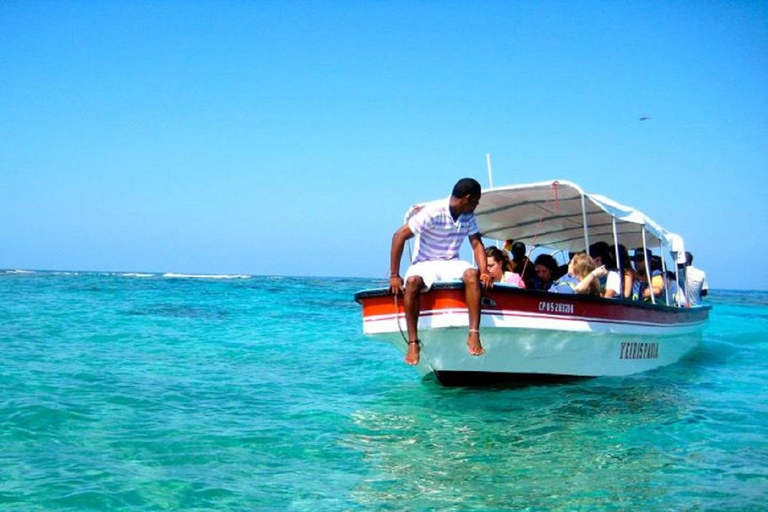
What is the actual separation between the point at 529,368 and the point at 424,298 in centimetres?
173

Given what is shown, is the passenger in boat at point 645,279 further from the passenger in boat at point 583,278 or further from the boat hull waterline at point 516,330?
the passenger in boat at point 583,278

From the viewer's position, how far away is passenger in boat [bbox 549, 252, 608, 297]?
27.9 feet

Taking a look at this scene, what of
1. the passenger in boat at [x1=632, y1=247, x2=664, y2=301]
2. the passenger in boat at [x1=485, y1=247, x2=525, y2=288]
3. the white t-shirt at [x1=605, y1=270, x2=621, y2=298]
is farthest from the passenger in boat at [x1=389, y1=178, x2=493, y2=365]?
the passenger in boat at [x1=632, y1=247, x2=664, y2=301]

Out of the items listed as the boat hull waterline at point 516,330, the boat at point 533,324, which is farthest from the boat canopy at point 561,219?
the boat hull waterline at point 516,330

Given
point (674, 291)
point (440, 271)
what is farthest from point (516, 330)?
point (674, 291)

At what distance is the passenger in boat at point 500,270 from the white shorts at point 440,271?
132 centimetres

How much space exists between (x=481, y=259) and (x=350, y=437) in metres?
2.23

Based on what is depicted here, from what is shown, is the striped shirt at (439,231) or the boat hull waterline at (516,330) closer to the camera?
the striped shirt at (439,231)

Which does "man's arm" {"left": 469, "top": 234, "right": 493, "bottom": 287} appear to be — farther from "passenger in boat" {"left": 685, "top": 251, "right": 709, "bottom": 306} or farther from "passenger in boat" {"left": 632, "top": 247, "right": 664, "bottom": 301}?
"passenger in boat" {"left": 685, "top": 251, "right": 709, "bottom": 306}

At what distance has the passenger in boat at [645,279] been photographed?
10953 millimetres

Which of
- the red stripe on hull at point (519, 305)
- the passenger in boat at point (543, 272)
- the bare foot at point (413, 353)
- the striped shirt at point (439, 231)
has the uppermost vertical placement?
the striped shirt at point (439, 231)

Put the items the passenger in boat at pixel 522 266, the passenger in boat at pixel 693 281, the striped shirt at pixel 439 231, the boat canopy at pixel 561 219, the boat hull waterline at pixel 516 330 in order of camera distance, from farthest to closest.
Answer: the passenger in boat at pixel 693 281
the passenger in boat at pixel 522 266
the boat canopy at pixel 561 219
the boat hull waterline at pixel 516 330
the striped shirt at pixel 439 231

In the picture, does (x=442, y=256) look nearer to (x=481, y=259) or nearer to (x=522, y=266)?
(x=481, y=259)

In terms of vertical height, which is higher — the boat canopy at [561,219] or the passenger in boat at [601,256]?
the boat canopy at [561,219]
